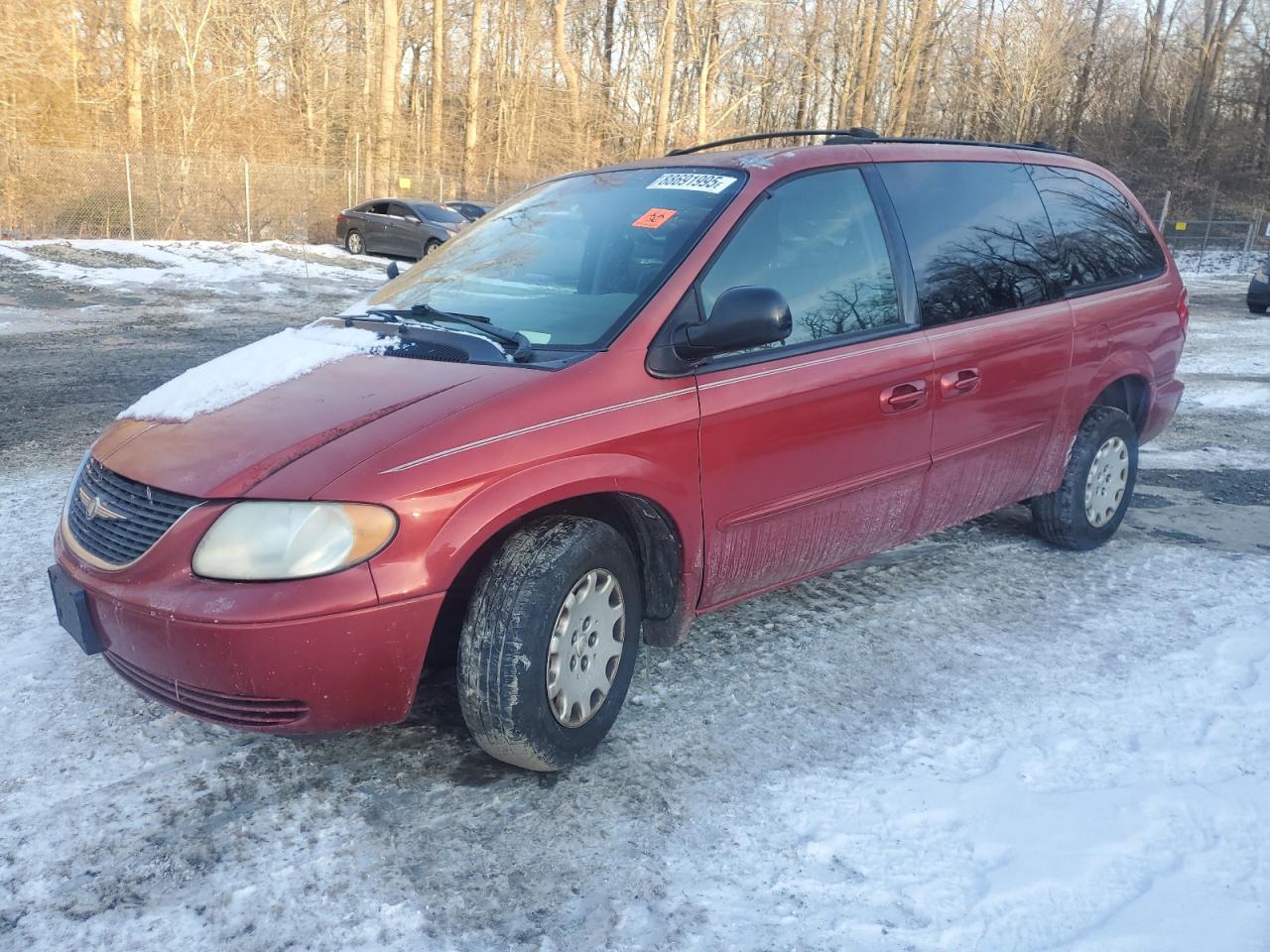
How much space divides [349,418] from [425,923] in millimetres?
1265

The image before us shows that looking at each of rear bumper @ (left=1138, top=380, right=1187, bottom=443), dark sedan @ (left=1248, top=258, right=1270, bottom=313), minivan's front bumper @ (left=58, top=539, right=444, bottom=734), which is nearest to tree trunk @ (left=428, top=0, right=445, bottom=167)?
dark sedan @ (left=1248, top=258, right=1270, bottom=313)

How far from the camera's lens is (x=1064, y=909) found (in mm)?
2357

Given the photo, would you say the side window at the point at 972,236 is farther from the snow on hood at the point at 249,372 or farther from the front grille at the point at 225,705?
the front grille at the point at 225,705

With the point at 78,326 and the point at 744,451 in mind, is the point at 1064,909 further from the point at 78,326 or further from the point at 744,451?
the point at 78,326

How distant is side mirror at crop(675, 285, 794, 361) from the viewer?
2941 mm

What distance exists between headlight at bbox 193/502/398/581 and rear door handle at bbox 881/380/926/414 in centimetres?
190

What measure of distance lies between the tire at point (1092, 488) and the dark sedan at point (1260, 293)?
14369mm

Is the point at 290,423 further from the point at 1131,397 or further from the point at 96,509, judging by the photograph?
the point at 1131,397

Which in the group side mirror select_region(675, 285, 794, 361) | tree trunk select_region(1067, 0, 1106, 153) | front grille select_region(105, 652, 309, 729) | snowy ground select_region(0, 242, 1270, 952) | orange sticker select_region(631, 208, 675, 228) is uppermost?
tree trunk select_region(1067, 0, 1106, 153)

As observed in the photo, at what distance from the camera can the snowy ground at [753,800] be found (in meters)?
2.29

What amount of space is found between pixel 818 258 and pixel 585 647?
5.28 ft

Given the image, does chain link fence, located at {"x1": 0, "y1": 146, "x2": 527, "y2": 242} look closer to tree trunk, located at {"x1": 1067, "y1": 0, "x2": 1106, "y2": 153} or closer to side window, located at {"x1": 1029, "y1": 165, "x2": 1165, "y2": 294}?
side window, located at {"x1": 1029, "y1": 165, "x2": 1165, "y2": 294}

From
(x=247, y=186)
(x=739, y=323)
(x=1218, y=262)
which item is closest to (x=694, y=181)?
(x=739, y=323)

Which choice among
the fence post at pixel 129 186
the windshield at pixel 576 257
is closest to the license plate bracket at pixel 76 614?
the windshield at pixel 576 257
